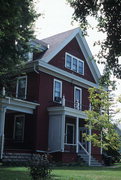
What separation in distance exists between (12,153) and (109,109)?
691 centimetres

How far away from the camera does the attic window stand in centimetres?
2475

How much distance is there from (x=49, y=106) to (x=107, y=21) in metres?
13.1

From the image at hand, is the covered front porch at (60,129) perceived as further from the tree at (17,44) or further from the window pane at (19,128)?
the tree at (17,44)

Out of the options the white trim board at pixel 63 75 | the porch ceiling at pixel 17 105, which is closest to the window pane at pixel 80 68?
the white trim board at pixel 63 75

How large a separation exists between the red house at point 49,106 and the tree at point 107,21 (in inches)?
379

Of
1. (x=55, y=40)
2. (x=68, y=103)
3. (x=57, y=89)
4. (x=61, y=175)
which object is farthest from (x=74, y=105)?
(x=61, y=175)

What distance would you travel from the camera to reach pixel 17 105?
19.3 meters

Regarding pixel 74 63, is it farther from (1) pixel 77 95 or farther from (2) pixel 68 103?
(2) pixel 68 103

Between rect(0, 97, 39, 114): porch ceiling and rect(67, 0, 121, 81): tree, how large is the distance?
30.7 feet

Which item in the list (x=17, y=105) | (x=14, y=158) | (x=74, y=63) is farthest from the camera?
(x=74, y=63)

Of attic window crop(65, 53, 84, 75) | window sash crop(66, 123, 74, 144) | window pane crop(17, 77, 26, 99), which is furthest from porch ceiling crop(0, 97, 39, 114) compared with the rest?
attic window crop(65, 53, 84, 75)

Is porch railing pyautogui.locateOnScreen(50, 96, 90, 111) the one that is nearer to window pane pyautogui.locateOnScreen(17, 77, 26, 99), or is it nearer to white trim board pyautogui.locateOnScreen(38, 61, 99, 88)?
white trim board pyautogui.locateOnScreen(38, 61, 99, 88)

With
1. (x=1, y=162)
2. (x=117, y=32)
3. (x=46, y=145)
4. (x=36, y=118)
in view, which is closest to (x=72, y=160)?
(x=46, y=145)

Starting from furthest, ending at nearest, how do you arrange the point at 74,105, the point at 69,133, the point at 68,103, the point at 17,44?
the point at 74,105, the point at 69,133, the point at 68,103, the point at 17,44
